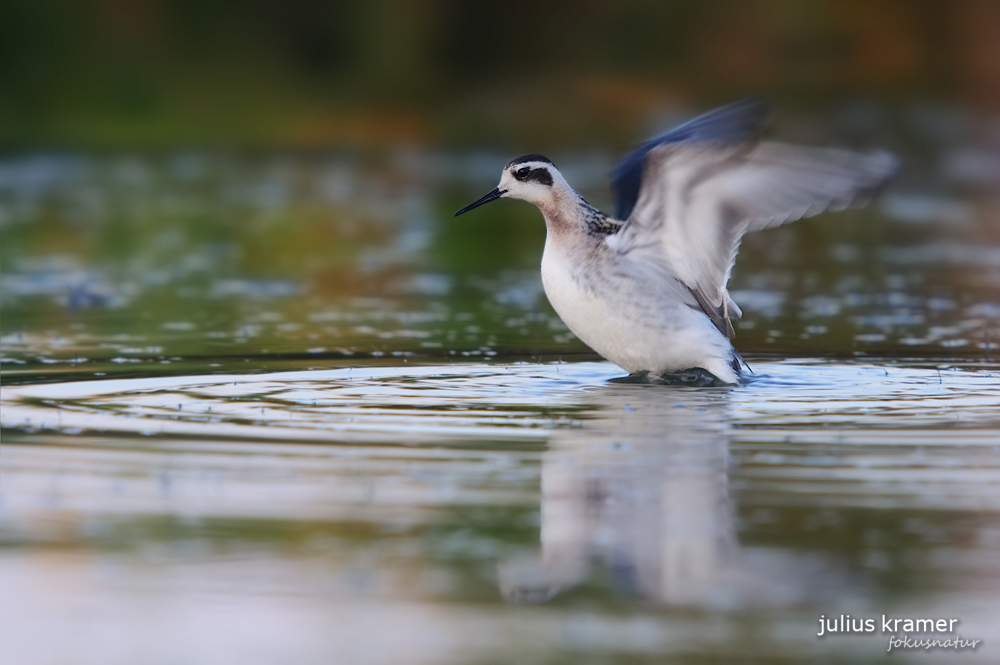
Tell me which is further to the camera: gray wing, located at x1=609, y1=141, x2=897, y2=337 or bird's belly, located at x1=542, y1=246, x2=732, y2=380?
bird's belly, located at x1=542, y1=246, x2=732, y2=380

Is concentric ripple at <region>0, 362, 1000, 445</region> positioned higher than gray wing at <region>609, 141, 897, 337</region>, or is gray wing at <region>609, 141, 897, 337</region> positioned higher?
gray wing at <region>609, 141, 897, 337</region>

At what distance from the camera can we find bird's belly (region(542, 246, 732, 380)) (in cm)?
880

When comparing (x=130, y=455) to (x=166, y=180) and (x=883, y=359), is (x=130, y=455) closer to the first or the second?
(x=883, y=359)

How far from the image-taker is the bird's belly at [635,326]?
8.80m

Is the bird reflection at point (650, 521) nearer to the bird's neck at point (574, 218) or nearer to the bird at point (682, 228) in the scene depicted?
the bird at point (682, 228)

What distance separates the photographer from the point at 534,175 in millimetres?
9547

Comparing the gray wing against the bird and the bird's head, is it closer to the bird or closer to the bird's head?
the bird

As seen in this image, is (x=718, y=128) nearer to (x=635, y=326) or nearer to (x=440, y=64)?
(x=635, y=326)

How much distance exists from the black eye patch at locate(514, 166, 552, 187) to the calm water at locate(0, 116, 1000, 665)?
994 millimetres

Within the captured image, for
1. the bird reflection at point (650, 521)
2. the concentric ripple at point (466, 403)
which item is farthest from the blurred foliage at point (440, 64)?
the bird reflection at point (650, 521)

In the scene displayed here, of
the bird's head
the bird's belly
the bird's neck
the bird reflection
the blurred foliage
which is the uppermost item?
the blurred foliage

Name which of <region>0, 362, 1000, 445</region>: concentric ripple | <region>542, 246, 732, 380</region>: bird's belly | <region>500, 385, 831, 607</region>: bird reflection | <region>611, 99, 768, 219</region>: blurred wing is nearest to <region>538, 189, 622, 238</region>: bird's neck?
<region>542, 246, 732, 380</region>: bird's belly

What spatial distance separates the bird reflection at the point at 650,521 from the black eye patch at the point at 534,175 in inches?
80.1

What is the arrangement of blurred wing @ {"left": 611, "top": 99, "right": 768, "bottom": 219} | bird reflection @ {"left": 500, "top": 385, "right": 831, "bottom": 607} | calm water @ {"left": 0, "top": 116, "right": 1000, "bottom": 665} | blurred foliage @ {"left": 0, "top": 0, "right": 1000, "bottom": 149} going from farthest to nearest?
blurred foliage @ {"left": 0, "top": 0, "right": 1000, "bottom": 149} → blurred wing @ {"left": 611, "top": 99, "right": 768, "bottom": 219} → bird reflection @ {"left": 500, "top": 385, "right": 831, "bottom": 607} → calm water @ {"left": 0, "top": 116, "right": 1000, "bottom": 665}
